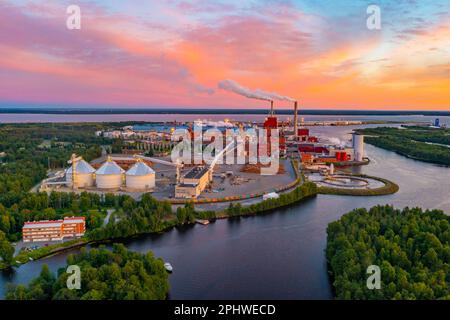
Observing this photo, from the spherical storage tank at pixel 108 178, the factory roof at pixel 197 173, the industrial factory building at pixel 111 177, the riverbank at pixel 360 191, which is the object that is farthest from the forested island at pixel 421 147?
the spherical storage tank at pixel 108 178

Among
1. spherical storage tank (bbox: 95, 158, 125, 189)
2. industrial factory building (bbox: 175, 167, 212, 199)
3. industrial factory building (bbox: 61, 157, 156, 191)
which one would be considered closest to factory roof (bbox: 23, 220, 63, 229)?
industrial factory building (bbox: 175, 167, 212, 199)

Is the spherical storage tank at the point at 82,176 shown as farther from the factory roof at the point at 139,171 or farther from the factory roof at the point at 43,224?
the factory roof at the point at 43,224

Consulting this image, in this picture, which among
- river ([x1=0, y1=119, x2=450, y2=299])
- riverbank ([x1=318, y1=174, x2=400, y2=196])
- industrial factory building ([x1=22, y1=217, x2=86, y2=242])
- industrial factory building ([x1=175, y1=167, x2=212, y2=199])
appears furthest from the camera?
riverbank ([x1=318, y1=174, x2=400, y2=196])

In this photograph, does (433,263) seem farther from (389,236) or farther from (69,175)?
(69,175)

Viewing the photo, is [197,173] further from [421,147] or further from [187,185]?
[421,147]

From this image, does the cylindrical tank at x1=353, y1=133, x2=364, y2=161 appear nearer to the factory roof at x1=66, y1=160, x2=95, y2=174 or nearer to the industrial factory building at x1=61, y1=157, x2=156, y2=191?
the industrial factory building at x1=61, y1=157, x2=156, y2=191
